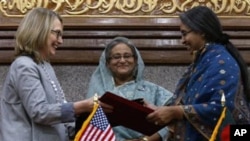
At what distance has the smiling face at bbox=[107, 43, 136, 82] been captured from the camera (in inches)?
189

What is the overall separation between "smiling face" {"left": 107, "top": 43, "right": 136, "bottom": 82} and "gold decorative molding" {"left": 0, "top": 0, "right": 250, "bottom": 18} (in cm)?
64

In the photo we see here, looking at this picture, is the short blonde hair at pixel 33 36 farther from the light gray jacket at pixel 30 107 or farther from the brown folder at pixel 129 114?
the brown folder at pixel 129 114

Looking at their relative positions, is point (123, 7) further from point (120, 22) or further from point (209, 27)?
point (209, 27)

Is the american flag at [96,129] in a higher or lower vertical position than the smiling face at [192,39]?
lower

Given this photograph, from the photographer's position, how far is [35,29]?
158 inches

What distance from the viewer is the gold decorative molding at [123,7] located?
215 inches

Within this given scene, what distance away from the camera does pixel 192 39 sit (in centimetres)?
411

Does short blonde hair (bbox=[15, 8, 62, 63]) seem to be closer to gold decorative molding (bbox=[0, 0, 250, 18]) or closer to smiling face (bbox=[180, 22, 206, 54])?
smiling face (bbox=[180, 22, 206, 54])

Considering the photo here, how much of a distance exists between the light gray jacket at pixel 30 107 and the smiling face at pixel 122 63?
2.83ft

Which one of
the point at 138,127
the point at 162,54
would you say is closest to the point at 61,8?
the point at 162,54

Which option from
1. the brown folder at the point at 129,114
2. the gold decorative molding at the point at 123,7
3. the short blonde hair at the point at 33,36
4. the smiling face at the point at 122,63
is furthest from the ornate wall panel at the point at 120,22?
the short blonde hair at the point at 33,36

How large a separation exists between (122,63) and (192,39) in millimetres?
773

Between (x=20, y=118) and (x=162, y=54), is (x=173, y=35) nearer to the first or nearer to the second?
(x=162, y=54)

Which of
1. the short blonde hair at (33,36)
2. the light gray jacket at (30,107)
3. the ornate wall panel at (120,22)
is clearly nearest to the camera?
the light gray jacket at (30,107)
